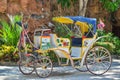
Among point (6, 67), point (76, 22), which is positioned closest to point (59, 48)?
point (76, 22)

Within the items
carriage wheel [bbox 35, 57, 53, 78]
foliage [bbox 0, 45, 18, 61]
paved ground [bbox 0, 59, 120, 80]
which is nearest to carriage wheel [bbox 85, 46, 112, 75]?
paved ground [bbox 0, 59, 120, 80]

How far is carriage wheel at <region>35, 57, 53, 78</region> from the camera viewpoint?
10.4 metres

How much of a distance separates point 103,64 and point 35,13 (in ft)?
17.0

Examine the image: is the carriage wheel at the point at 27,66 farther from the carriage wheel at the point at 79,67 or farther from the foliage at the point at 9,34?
the foliage at the point at 9,34

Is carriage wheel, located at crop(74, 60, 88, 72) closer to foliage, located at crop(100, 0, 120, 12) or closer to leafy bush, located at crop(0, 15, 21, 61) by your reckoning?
leafy bush, located at crop(0, 15, 21, 61)

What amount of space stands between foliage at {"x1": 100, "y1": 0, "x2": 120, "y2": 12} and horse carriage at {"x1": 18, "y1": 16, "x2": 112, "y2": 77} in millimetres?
5618

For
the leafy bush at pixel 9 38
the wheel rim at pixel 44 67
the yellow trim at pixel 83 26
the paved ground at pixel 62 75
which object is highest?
the yellow trim at pixel 83 26

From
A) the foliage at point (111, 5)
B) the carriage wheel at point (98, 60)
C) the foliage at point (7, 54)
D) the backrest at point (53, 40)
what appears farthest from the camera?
the foliage at point (111, 5)

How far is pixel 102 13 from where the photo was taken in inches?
703

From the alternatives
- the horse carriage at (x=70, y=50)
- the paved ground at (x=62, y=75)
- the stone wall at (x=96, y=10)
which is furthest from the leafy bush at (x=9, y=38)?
the stone wall at (x=96, y=10)

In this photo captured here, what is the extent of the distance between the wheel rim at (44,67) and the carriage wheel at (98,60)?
3.60ft

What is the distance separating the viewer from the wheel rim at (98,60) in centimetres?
1098

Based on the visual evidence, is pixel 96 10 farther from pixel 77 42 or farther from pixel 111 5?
pixel 77 42

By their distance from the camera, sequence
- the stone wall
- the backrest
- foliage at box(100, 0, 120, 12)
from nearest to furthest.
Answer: the backrest, foliage at box(100, 0, 120, 12), the stone wall
